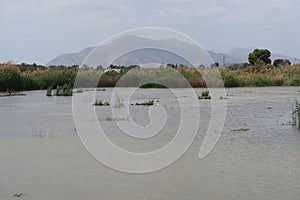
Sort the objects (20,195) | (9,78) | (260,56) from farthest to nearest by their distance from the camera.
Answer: (260,56) → (9,78) → (20,195)

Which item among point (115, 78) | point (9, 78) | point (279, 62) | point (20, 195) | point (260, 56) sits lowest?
point (20, 195)

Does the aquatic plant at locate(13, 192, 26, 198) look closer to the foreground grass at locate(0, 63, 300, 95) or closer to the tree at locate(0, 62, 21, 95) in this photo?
the tree at locate(0, 62, 21, 95)

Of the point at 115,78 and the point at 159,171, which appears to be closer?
the point at 159,171

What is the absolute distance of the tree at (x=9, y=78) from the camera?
1873 centimetres

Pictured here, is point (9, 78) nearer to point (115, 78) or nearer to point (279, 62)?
point (115, 78)

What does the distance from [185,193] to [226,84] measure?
21363 mm

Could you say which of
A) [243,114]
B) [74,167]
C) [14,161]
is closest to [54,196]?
[74,167]

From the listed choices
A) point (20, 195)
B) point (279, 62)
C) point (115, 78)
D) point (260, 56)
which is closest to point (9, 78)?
point (115, 78)

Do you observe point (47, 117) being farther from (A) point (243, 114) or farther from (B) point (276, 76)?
(B) point (276, 76)

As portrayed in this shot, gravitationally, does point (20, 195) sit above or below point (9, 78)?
below

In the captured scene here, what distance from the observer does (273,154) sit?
561cm

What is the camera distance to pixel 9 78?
19.0 m

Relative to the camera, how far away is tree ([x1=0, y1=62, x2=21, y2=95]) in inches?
737

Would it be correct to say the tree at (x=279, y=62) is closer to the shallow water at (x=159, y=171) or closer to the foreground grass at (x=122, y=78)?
the foreground grass at (x=122, y=78)
